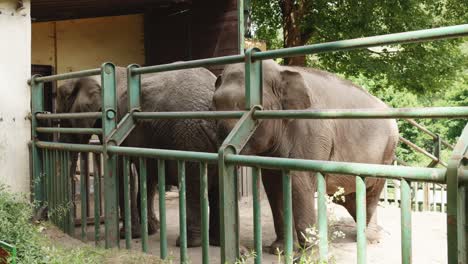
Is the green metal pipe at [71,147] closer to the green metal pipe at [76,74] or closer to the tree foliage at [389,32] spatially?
the green metal pipe at [76,74]

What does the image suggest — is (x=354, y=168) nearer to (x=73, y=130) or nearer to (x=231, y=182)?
(x=231, y=182)

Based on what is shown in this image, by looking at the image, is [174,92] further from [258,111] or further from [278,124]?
[258,111]

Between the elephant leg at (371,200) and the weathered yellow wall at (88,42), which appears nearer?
the elephant leg at (371,200)

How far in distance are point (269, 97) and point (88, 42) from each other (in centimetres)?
678

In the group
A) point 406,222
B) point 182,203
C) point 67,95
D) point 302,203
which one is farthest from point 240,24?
point 406,222

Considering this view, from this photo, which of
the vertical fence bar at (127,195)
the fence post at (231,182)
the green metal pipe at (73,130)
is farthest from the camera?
the green metal pipe at (73,130)

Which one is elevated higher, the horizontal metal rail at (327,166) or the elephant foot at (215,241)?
the horizontal metal rail at (327,166)

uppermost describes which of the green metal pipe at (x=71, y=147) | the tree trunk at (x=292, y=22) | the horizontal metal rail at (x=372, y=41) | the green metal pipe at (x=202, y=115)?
the tree trunk at (x=292, y=22)

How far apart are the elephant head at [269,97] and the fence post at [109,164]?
0.94 m

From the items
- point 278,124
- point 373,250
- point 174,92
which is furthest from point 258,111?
point 174,92

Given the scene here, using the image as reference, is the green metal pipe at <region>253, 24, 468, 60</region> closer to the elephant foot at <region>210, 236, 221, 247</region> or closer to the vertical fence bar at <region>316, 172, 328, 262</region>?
the vertical fence bar at <region>316, 172, 328, 262</region>

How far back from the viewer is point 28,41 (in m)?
6.65

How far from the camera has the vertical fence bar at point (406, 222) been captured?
268 cm

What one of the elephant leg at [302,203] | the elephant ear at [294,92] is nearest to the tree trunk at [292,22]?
the elephant ear at [294,92]
